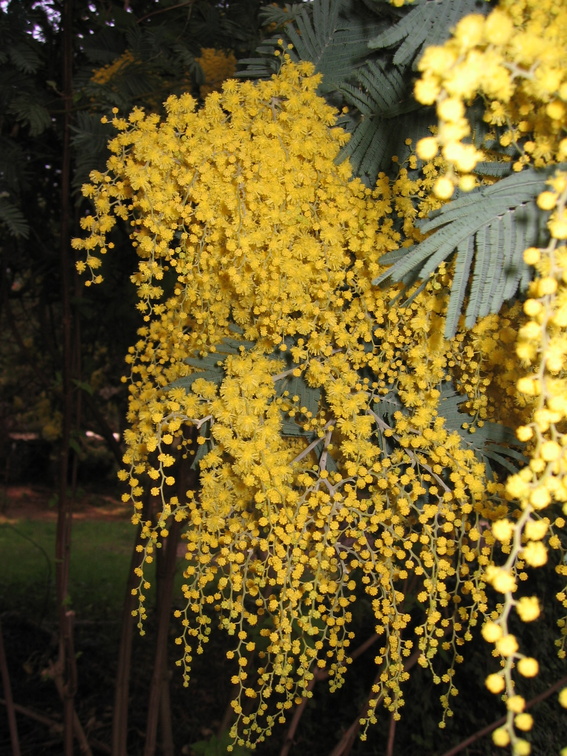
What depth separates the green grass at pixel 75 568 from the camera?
2.94m

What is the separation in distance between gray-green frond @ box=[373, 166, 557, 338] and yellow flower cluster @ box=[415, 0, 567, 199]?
7 cm

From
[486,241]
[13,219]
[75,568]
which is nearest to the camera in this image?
[486,241]

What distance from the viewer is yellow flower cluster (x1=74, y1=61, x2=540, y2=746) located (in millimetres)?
733

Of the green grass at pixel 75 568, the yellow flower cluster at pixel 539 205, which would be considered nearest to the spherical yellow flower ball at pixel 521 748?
the yellow flower cluster at pixel 539 205

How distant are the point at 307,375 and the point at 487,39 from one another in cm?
52

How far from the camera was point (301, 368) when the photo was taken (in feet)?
2.68

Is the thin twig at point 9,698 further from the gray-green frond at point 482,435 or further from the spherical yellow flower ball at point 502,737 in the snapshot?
the spherical yellow flower ball at point 502,737

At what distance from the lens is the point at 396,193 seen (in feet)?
2.64

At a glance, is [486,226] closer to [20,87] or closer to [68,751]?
[20,87]

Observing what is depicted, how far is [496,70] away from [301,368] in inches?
20.2

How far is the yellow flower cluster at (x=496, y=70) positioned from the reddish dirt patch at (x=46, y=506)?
4.78m

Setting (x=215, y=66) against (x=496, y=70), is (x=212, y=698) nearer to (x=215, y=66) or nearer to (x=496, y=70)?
(x=215, y=66)

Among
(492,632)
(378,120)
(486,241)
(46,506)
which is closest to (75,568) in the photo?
(46,506)

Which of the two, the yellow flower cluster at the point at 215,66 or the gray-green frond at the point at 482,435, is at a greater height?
the yellow flower cluster at the point at 215,66
